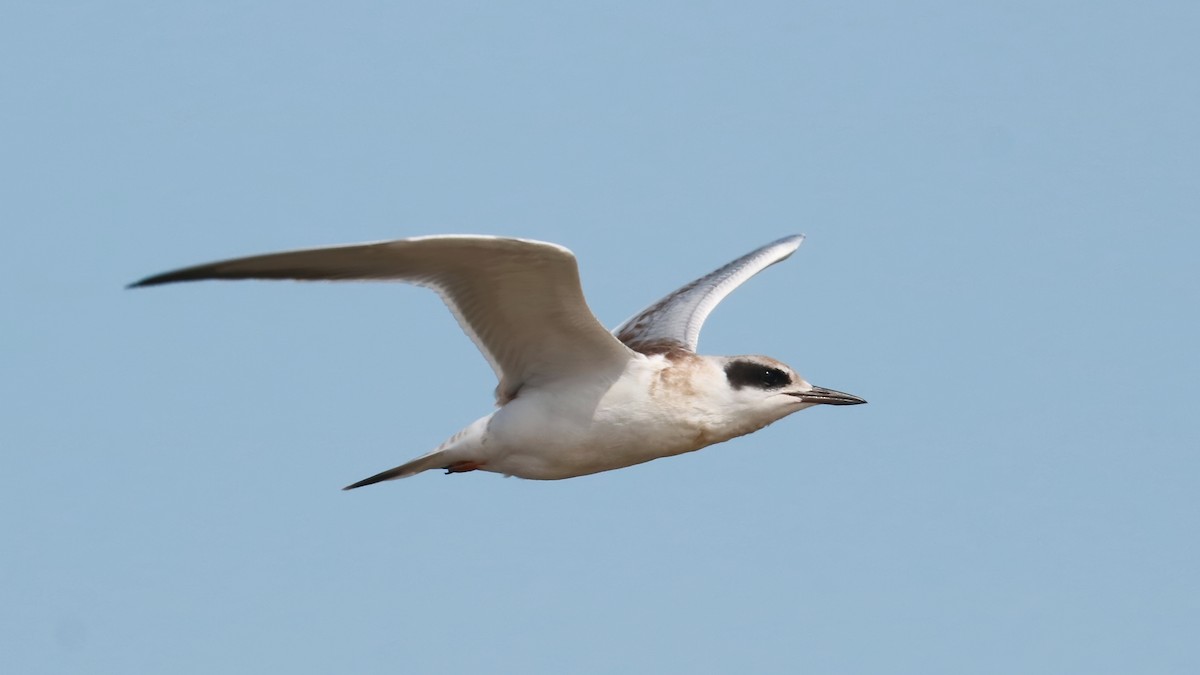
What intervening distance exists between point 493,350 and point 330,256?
7.39 feet

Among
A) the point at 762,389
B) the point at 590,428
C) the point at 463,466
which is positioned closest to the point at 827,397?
the point at 762,389

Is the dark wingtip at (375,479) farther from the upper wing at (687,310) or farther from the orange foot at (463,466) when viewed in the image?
the upper wing at (687,310)

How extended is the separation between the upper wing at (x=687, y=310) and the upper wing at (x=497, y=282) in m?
1.10

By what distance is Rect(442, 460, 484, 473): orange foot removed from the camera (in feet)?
35.3

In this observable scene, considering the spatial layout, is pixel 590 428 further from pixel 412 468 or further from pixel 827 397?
pixel 827 397

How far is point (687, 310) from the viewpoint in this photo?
1305 centimetres

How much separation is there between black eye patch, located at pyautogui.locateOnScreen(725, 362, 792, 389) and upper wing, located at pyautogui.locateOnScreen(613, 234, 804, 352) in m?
0.73

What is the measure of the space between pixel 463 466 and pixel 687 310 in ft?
9.93

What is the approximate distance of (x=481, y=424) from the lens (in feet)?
35.0

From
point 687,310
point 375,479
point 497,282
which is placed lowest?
point 375,479

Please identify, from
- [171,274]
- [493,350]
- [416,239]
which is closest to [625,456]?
[493,350]

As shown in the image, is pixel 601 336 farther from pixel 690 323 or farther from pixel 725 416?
pixel 690 323

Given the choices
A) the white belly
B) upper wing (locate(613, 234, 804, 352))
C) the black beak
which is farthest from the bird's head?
upper wing (locate(613, 234, 804, 352))

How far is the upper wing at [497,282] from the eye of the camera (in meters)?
8.40
